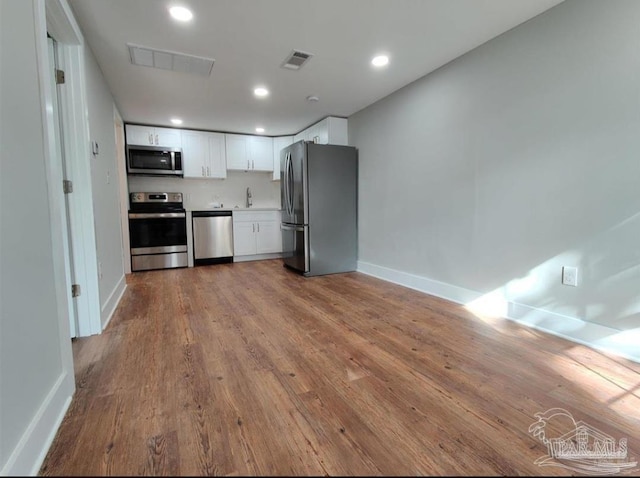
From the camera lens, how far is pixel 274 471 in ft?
3.34

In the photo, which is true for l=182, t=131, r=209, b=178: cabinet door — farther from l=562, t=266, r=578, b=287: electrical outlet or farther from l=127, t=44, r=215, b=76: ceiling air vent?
l=562, t=266, r=578, b=287: electrical outlet

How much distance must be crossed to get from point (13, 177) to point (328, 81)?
278 cm

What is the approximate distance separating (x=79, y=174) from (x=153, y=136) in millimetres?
2885

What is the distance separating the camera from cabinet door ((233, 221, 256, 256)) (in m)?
5.03

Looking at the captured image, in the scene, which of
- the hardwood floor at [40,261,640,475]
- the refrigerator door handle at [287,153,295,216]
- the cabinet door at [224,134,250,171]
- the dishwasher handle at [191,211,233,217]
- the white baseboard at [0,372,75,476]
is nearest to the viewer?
the white baseboard at [0,372,75,476]

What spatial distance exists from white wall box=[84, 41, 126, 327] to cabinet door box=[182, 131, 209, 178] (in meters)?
1.52

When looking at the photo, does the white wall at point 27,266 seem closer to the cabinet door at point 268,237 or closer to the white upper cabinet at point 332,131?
the white upper cabinet at point 332,131

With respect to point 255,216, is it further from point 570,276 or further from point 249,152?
point 570,276

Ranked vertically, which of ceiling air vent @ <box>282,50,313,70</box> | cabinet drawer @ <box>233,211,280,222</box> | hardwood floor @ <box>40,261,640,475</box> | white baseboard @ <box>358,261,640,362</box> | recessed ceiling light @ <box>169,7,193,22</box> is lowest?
hardwood floor @ <box>40,261,640,475</box>

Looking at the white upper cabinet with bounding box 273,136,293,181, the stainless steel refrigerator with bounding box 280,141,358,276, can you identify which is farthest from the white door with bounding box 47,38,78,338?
the white upper cabinet with bounding box 273,136,293,181

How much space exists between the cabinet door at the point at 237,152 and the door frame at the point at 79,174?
9.76 ft

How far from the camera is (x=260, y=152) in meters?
5.39

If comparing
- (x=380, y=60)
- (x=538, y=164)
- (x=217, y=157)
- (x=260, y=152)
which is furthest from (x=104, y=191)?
(x=538, y=164)

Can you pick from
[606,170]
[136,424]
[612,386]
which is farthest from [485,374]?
[136,424]
